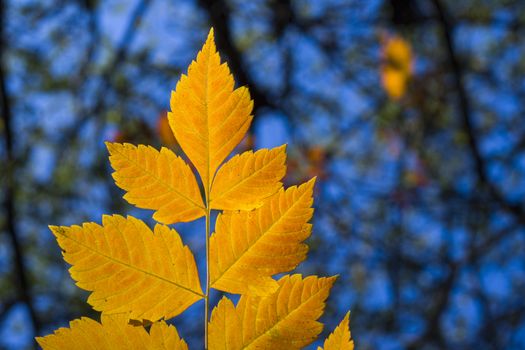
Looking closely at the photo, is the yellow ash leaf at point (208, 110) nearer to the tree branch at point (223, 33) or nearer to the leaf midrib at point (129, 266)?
the leaf midrib at point (129, 266)

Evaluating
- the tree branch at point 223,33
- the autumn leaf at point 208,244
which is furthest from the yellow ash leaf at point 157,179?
the tree branch at point 223,33

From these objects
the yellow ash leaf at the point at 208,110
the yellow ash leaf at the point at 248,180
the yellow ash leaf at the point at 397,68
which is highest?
the yellow ash leaf at the point at 397,68

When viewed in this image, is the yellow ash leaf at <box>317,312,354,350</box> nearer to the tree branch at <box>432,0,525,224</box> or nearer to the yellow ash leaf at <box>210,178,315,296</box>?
the yellow ash leaf at <box>210,178,315,296</box>

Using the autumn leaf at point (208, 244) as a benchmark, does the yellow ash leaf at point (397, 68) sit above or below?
above

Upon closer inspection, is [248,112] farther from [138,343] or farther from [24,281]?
[24,281]

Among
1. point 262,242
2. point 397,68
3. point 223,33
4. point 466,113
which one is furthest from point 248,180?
point 397,68

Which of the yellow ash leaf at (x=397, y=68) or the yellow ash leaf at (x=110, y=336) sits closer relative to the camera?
the yellow ash leaf at (x=110, y=336)
